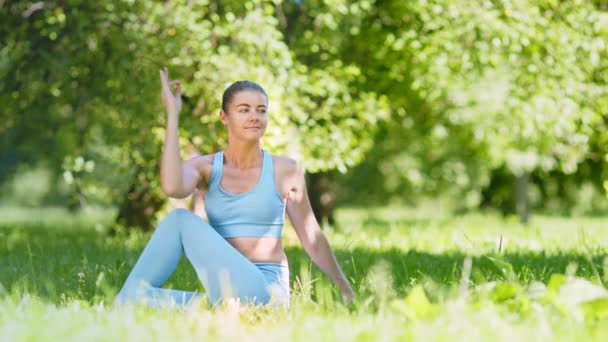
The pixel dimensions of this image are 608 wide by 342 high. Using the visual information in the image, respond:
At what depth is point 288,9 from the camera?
1078cm

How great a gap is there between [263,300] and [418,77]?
734 centimetres

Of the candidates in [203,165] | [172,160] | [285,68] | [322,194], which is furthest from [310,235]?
[322,194]

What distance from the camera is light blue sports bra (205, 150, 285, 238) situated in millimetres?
4285

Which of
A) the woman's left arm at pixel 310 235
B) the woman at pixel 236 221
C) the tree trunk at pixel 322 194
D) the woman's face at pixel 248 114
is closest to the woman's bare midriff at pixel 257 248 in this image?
the woman at pixel 236 221

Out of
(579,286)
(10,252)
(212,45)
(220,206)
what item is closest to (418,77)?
(212,45)

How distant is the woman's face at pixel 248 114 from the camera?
4293 millimetres

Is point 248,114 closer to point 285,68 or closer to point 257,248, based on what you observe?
point 257,248

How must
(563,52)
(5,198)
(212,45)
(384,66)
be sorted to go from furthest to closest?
(5,198) → (384,66) → (563,52) → (212,45)

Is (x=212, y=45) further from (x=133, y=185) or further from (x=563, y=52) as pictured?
(x=563, y=52)

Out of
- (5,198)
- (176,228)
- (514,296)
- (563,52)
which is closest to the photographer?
(514,296)

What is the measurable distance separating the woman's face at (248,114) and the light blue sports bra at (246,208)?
216 millimetres

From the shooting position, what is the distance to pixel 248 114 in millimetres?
4293

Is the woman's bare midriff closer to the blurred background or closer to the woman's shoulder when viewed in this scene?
the woman's shoulder

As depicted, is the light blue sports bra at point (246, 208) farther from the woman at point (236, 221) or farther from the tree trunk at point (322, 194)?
the tree trunk at point (322, 194)
